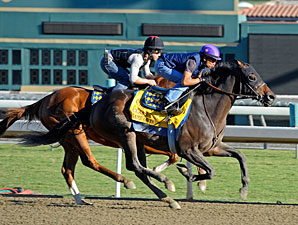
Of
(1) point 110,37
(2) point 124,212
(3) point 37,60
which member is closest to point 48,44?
(3) point 37,60

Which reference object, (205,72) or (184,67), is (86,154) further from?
(205,72)

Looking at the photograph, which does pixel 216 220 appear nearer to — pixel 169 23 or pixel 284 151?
pixel 284 151

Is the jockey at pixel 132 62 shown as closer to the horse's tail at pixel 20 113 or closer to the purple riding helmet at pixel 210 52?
the purple riding helmet at pixel 210 52

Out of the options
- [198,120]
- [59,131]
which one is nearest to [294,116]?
[198,120]

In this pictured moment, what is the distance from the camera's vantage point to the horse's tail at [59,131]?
6902mm

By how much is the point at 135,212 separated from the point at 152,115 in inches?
36.4

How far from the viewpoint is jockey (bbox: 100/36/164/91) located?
270 inches

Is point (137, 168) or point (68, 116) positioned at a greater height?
point (68, 116)

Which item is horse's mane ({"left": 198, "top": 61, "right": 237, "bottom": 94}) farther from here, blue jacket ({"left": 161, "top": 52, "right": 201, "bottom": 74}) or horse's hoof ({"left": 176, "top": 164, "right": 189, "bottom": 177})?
horse's hoof ({"left": 176, "top": 164, "right": 189, "bottom": 177})

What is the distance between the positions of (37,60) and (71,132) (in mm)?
8809

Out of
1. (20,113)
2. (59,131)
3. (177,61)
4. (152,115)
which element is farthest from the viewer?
(20,113)

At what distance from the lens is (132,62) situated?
6.93m

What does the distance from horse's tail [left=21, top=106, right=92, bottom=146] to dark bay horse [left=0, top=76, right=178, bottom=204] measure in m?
0.05

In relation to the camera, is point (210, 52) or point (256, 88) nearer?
point (256, 88)
